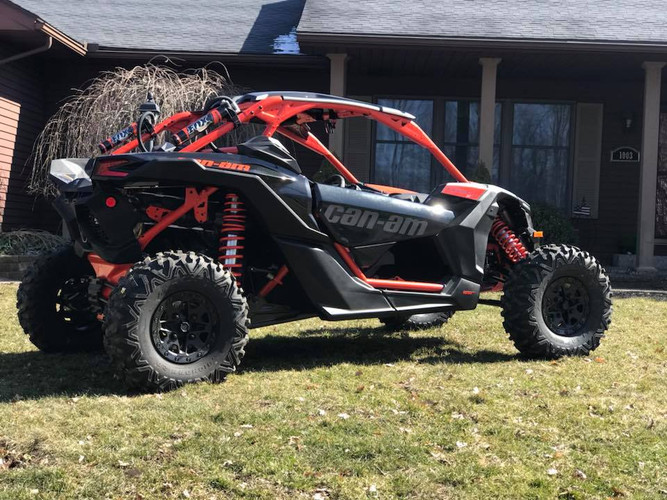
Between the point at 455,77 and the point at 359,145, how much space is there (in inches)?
89.1

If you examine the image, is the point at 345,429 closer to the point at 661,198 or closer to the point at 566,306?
the point at 566,306

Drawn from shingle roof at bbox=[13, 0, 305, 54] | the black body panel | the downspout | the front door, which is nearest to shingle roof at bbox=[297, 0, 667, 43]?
shingle roof at bbox=[13, 0, 305, 54]

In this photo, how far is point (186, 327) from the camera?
4.47m

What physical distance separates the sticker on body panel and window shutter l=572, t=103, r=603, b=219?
390 inches

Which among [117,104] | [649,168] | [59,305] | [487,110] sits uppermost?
[487,110]

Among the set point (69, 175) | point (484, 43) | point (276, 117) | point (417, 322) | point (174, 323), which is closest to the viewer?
point (174, 323)

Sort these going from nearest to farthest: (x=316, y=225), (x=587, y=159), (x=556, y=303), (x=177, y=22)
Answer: (x=316, y=225), (x=556, y=303), (x=587, y=159), (x=177, y=22)

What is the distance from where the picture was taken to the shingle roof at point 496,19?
12.0 metres

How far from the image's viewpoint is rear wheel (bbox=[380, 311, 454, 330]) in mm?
7023

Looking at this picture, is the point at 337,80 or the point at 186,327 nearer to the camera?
the point at 186,327

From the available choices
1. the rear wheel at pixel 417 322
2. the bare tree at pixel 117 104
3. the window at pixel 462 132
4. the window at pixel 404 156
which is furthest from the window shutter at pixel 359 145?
the rear wheel at pixel 417 322

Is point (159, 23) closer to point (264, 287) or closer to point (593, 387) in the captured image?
point (264, 287)

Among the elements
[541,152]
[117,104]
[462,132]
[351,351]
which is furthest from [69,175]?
[541,152]

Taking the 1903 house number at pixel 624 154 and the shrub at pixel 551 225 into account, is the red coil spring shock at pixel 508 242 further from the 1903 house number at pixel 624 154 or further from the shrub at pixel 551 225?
the 1903 house number at pixel 624 154
